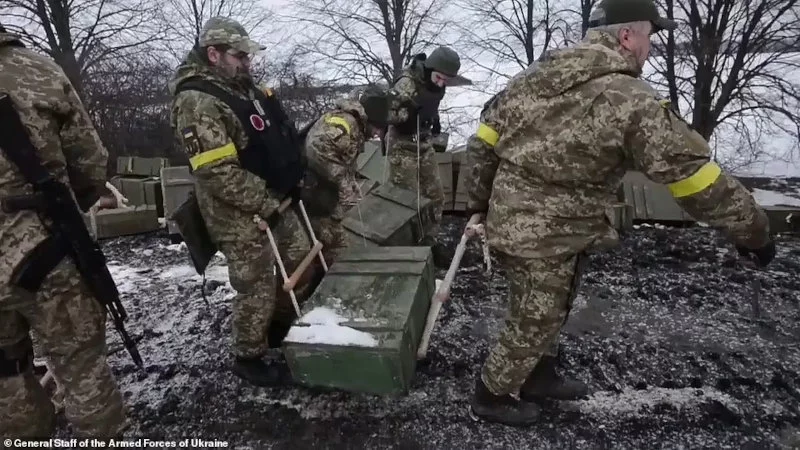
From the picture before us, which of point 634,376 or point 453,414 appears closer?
point 453,414

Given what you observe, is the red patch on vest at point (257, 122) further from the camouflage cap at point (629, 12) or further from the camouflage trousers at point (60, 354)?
the camouflage cap at point (629, 12)

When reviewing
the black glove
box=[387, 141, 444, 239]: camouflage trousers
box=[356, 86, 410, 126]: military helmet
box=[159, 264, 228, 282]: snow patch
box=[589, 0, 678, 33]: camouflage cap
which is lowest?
box=[159, 264, 228, 282]: snow patch

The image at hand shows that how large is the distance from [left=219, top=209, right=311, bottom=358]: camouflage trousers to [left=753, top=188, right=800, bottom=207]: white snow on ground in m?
10.1

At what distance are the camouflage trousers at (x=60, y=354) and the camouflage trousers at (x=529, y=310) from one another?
1.96 m

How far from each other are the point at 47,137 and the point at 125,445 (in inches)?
63.0

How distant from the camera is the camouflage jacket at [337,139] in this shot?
13.6ft

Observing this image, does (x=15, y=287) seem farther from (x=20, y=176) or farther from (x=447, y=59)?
(x=447, y=59)

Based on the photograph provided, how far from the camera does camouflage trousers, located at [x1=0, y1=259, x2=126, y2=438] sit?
8.12ft

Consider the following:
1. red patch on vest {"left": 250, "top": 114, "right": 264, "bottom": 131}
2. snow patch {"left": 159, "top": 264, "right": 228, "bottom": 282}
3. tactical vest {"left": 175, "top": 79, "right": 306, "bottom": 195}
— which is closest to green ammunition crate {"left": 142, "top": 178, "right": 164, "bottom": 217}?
snow patch {"left": 159, "top": 264, "right": 228, "bottom": 282}

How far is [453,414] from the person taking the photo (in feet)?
10.6

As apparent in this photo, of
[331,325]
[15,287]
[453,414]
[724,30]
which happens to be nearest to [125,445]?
[15,287]

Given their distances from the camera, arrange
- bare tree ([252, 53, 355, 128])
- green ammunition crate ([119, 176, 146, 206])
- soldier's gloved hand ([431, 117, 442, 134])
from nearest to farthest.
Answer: soldier's gloved hand ([431, 117, 442, 134]) < green ammunition crate ([119, 176, 146, 206]) < bare tree ([252, 53, 355, 128])

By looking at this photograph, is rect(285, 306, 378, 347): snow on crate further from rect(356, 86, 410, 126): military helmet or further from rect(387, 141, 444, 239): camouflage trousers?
rect(387, 141, 444, 239): camouflage trousers

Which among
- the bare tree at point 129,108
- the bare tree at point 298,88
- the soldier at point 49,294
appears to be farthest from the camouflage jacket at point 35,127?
the bare tree at point 129,108
